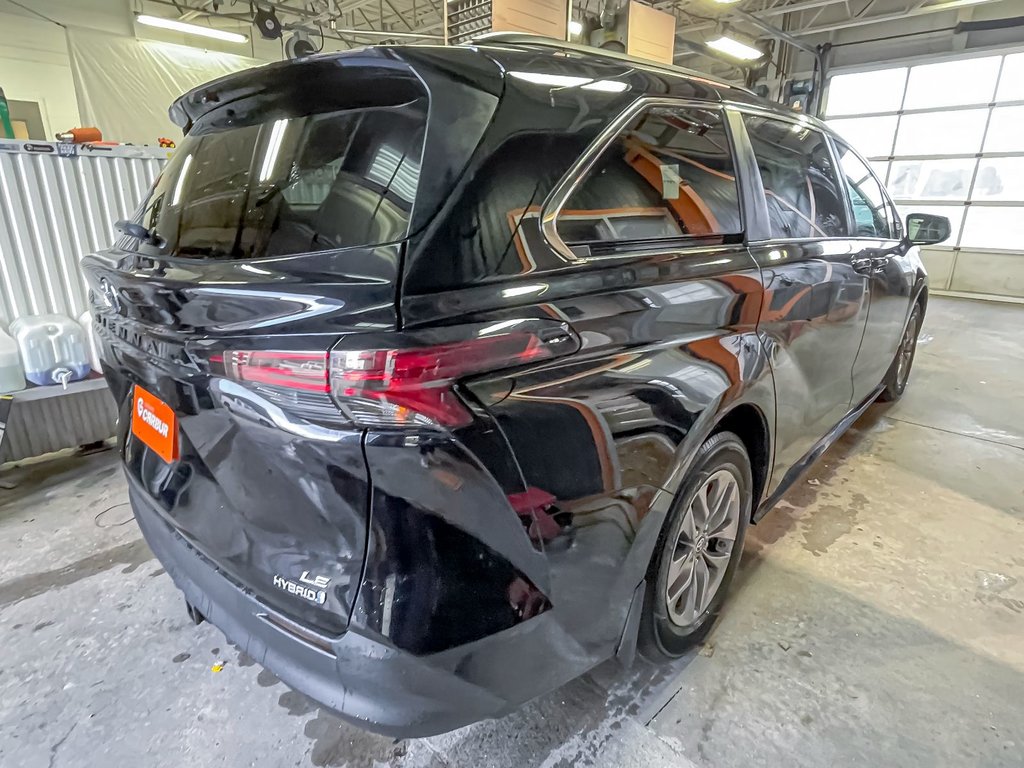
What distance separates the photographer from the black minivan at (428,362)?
987mm

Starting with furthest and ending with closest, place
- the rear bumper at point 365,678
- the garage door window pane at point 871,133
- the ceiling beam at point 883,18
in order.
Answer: the garage door window pane at point 871,133, the ceiling beam at point 883,18, the rear bumper at point 365,678

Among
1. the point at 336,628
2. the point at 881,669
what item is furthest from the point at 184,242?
the point at 881,669

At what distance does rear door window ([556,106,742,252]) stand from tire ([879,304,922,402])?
8.37ft

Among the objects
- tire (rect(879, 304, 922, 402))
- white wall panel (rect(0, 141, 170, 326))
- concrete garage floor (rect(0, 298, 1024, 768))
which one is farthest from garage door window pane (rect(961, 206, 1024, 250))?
Answer: white wall panel (rect(0, 141, 170, 326))

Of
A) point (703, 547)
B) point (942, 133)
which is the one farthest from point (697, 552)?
point (942, 133)

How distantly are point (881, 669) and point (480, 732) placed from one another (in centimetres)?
124

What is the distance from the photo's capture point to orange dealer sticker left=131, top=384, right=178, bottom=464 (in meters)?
1.28

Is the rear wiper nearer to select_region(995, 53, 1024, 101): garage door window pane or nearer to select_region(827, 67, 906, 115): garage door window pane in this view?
select_region(995, 53, 1024, 101): garage door window pane

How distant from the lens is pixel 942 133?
1034 cm

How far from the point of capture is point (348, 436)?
963 millimetres

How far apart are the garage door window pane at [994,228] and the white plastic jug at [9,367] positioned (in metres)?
13.0

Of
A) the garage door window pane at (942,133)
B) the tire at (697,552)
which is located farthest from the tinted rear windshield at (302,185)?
the garage door window pane at (942,133)

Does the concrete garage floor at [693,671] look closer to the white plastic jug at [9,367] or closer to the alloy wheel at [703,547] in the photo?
the alloy wheel at [703,547]

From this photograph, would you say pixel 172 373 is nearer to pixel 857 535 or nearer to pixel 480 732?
pixel 480 732
